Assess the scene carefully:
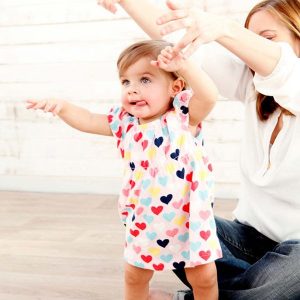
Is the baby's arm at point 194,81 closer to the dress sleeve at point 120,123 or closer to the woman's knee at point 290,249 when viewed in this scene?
the dress sleeve at point 120,123

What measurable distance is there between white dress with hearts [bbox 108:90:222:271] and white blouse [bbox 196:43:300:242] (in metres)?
0.18

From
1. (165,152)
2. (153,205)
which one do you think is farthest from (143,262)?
(165,152)

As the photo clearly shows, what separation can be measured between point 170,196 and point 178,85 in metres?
0.25

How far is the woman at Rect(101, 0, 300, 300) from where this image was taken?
981 mm

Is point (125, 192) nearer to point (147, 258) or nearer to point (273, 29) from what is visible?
point (147, 258)

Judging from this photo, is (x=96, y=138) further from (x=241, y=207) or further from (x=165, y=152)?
(x=165, y=152)

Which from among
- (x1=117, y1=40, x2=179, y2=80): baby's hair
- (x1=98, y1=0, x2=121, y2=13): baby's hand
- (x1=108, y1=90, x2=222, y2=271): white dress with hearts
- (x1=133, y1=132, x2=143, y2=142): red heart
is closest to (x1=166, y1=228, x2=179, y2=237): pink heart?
(x1=108, y1=90, x2=222, y2=271): white dress with hearts

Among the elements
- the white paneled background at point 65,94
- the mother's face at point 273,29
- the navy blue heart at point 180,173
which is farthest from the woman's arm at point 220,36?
the white paneled background at point 65,94

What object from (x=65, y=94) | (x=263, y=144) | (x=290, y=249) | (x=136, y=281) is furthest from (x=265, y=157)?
(x=65, y=94)

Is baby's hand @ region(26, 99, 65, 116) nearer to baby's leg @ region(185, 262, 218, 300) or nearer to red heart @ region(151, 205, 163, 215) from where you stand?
red heart @ region(151, 205, 163, 215)

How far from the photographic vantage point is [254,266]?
1.21 metres

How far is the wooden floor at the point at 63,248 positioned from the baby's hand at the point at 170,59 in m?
0.77

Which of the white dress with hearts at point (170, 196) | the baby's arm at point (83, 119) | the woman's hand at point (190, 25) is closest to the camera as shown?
the woman's hand at point (190, 25)

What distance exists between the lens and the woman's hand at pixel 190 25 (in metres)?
0.79
